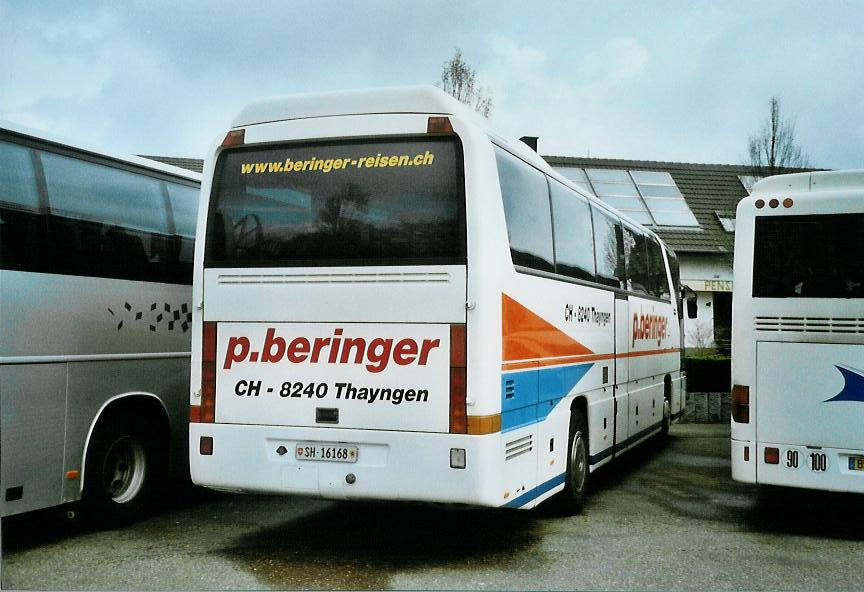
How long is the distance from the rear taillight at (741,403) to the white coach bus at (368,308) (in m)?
1.91

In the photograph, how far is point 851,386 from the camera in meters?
7.89

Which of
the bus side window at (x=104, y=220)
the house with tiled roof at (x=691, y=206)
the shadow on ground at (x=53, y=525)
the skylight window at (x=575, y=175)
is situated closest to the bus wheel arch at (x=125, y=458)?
the shadow on ground at (x=53, y=525)

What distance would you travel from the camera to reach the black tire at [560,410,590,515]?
8.80 meters

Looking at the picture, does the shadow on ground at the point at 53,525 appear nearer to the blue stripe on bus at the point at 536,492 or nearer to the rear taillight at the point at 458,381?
the rear taillight at the point at 458,381

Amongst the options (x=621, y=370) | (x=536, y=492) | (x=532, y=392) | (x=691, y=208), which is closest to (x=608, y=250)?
(x=621, y=370)

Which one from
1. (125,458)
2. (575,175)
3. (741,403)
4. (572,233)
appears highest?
(575,175)

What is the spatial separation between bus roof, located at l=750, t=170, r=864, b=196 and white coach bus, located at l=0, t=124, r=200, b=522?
18.3 ft

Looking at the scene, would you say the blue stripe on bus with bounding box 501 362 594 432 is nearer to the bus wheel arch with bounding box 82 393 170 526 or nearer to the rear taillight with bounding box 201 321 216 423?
the rear taillight with bounding box 201 321 216 423

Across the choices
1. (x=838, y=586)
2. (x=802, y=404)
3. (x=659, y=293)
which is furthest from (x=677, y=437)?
(x=838, y=586)

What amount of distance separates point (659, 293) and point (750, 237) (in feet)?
18.1

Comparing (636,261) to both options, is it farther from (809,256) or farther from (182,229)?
(182,229)

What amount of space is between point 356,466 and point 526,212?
98.9 inches

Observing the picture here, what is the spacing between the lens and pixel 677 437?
16.3 metres

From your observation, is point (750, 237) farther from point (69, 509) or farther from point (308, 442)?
point (69, 509)
